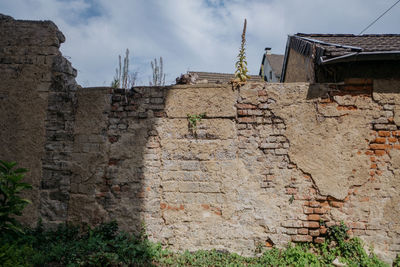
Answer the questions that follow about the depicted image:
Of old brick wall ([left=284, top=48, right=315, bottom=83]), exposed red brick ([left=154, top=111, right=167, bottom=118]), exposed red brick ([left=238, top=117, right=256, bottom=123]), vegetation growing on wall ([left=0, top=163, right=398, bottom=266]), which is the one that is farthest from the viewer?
old brick wall ([left=284, top=48, right=315, bottom=83])

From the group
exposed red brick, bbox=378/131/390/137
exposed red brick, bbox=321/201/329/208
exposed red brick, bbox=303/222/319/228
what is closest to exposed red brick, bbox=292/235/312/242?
exposed red brick, bbox=303/222/319/228

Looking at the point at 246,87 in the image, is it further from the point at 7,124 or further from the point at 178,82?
the point at 7,124

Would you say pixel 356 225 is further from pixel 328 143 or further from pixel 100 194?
pixel 100 194

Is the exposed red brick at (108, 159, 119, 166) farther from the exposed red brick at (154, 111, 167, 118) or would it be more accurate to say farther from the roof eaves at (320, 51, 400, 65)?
the roof eaves at (320, 51, 400, 65)

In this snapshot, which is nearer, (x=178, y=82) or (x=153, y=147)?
(x=153, y=147)

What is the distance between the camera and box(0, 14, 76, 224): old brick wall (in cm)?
399

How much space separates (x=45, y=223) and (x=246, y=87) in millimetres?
3535

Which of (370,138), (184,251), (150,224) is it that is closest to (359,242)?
(370,138)

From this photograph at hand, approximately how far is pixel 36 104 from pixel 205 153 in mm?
2651

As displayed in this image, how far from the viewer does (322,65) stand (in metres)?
4.11

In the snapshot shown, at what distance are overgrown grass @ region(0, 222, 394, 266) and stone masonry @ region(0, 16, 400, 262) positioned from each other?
0.46ft

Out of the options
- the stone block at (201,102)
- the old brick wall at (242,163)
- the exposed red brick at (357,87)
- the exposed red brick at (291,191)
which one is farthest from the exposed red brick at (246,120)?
the exposed red brick at (357,87)

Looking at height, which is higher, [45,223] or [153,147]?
[153,147]

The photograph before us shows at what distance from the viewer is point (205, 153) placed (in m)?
3.85
